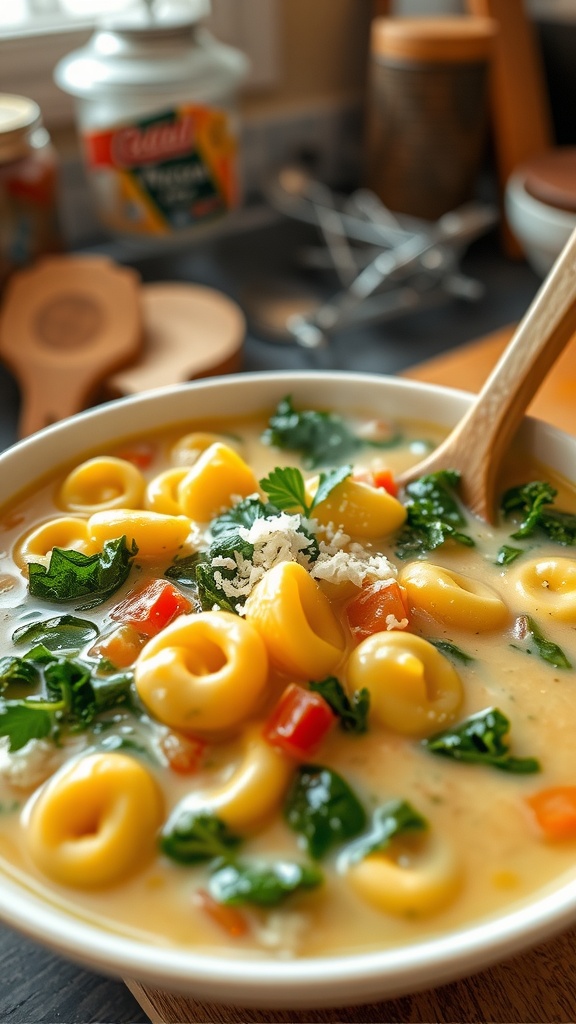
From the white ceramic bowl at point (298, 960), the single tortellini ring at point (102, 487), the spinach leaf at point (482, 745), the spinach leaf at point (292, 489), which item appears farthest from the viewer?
the single tortellini ring at point (102, 487)

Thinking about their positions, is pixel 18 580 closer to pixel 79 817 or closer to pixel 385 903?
pixel 79 817

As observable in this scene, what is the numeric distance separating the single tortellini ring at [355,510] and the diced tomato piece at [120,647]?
315 millimetres

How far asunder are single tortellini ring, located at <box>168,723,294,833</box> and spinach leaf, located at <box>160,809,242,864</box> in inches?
0.4

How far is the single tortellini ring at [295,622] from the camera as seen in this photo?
1.04 metres

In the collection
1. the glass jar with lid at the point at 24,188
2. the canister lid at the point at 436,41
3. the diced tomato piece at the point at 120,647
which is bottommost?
the diced tomato piece at the point at 120,647

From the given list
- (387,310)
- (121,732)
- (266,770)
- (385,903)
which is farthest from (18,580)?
(387,310)

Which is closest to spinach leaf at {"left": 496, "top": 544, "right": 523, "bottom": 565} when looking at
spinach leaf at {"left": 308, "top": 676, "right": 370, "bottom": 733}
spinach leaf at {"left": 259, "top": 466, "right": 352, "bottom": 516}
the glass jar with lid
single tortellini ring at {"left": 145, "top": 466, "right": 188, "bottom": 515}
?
spinach leaf at {"left": 259, "top": 466, "right": 352, "bottom": 516}

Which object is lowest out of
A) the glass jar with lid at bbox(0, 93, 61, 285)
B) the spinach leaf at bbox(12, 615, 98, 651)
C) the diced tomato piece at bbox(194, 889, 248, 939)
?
the diced tomato piece at bbox(194, 889, 248, 939)

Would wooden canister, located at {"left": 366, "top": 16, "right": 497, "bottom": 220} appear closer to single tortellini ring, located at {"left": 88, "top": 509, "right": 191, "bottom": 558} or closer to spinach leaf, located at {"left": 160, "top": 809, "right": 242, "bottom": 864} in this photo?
single tortellini ring, located at {"left": 88, "top": 509, "right": 191, "bottom": 558}

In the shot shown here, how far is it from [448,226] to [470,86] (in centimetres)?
34

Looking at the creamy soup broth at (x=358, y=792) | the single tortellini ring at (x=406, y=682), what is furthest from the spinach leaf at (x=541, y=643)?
the single tortellini ring at (x=406, y=682)

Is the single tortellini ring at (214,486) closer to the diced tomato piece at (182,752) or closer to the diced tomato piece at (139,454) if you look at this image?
the diced tomato piece at (139,454)

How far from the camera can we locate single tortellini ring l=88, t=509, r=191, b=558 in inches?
49.7

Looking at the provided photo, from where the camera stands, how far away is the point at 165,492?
1.37 metres
